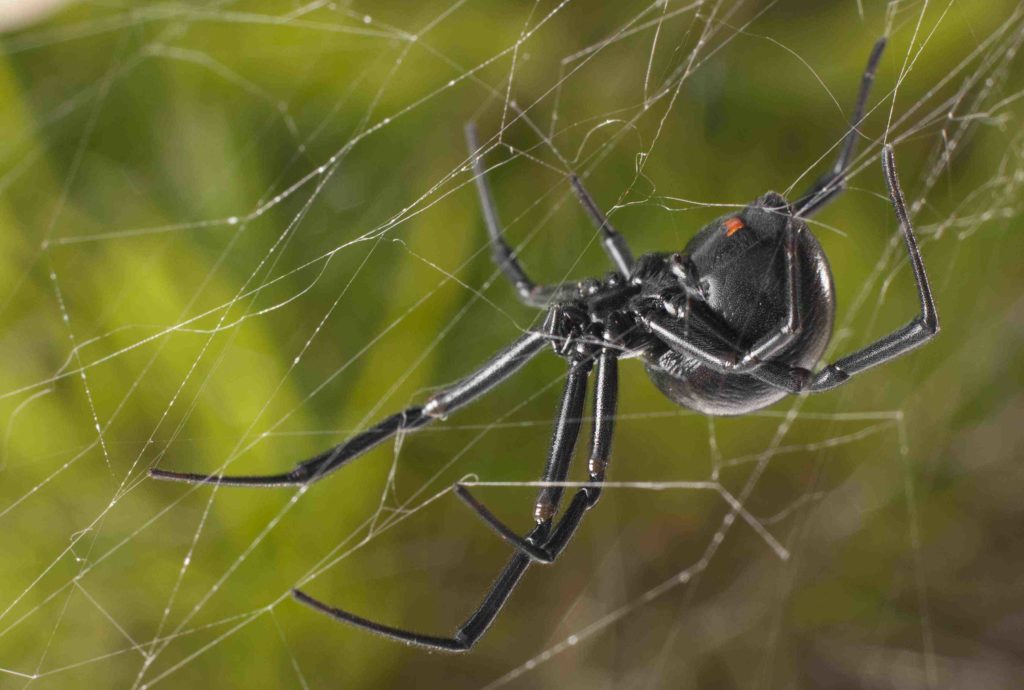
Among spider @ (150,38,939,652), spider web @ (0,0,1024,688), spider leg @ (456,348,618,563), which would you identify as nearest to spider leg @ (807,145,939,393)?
spider @ (150,38,939,652)

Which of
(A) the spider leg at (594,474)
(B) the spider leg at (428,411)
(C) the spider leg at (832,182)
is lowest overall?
(A) the spider leg at (594,474)

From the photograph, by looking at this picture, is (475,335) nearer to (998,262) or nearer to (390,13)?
(390,13)

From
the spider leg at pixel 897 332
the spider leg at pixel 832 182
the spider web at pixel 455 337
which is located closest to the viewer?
the spider leg at pixel 897 332

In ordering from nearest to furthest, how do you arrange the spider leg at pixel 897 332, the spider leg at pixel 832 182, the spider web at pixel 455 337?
the spider leg at pixel 897 332
the spider leg at pixel 832 182
the spider web at pixel 455 337

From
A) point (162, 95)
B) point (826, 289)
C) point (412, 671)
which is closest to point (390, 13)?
point (162, 95)

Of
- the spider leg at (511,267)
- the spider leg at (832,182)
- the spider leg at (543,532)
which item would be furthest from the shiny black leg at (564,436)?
the spider leg at (832,182)

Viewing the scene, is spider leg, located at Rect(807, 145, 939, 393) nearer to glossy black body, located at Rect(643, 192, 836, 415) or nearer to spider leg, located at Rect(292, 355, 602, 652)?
glossy black body, located at Rect(643, 192, 836, 415)

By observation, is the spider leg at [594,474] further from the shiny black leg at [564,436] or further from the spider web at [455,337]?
the spider web at [455,337]
